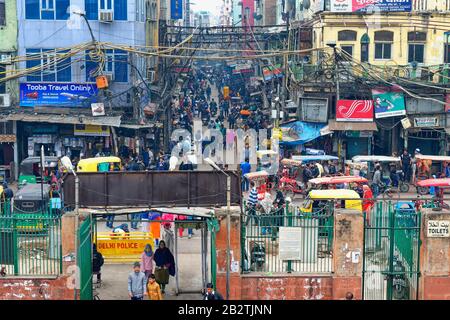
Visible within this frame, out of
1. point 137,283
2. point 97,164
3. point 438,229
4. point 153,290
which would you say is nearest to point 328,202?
point 438,229

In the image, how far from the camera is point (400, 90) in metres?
37.6

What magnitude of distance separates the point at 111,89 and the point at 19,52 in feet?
13.5

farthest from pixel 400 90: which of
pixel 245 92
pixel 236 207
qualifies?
pixel 245 92

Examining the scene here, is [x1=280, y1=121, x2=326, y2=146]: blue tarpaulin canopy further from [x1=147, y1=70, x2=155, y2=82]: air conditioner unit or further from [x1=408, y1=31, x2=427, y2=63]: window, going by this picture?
[x1=147, y1=70, x2=155, y2=82]: air conditioner unit

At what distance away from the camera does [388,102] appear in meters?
37.8

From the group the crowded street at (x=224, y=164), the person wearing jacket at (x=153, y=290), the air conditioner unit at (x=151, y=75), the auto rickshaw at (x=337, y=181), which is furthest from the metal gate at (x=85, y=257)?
the air conditioner unit at (x=151, y=75)

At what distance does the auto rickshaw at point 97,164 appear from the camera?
101ft

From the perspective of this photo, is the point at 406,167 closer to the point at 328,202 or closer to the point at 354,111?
the point at 354,111

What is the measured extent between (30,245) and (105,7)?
20.5m

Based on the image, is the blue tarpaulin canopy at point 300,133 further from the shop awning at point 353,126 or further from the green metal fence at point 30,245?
the green metal fence at point 30,245

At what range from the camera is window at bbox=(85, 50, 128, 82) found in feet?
120

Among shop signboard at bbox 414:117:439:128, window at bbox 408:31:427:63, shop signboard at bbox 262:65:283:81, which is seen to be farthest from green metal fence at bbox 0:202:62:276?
shop signboard at bbox 262:65:283:81

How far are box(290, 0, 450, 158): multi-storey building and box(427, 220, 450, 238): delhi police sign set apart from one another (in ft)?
57.3
